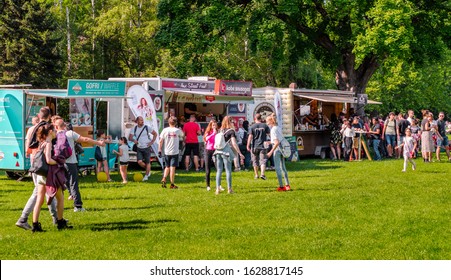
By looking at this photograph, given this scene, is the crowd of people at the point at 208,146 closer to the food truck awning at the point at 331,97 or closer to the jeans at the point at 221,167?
the jeans at the point at 221,167

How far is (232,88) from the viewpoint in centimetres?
2608

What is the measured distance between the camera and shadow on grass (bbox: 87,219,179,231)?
12.0m

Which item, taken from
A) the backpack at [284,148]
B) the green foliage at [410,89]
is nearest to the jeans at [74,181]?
the backpack at [284,148]

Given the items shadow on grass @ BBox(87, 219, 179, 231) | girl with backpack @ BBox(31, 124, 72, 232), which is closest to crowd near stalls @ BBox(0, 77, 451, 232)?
girl with backpack @ BBox(31, 124, 72, 232)

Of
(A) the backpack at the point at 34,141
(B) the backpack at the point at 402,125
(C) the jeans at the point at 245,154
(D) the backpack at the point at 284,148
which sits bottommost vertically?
(C) the jeans at the point at 245,154

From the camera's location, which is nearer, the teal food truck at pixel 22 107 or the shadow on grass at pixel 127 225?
the shadow on grass at pixel 127 225

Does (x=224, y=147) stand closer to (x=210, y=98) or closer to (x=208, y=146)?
(x=208, y=146)

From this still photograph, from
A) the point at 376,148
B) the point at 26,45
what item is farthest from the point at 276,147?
the point at 26,45

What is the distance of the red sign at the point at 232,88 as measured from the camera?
25656 millimetres

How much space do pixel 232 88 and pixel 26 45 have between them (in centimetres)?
2075

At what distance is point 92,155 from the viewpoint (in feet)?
70.6

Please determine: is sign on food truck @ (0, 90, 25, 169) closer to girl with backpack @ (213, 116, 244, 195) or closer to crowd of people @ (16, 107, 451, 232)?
crowd of people @ (16, 107, 451, 232)

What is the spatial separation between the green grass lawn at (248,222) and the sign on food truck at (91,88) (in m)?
2.37

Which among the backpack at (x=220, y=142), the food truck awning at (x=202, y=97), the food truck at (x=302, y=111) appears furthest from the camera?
the food truck at (x=302, y=111)
